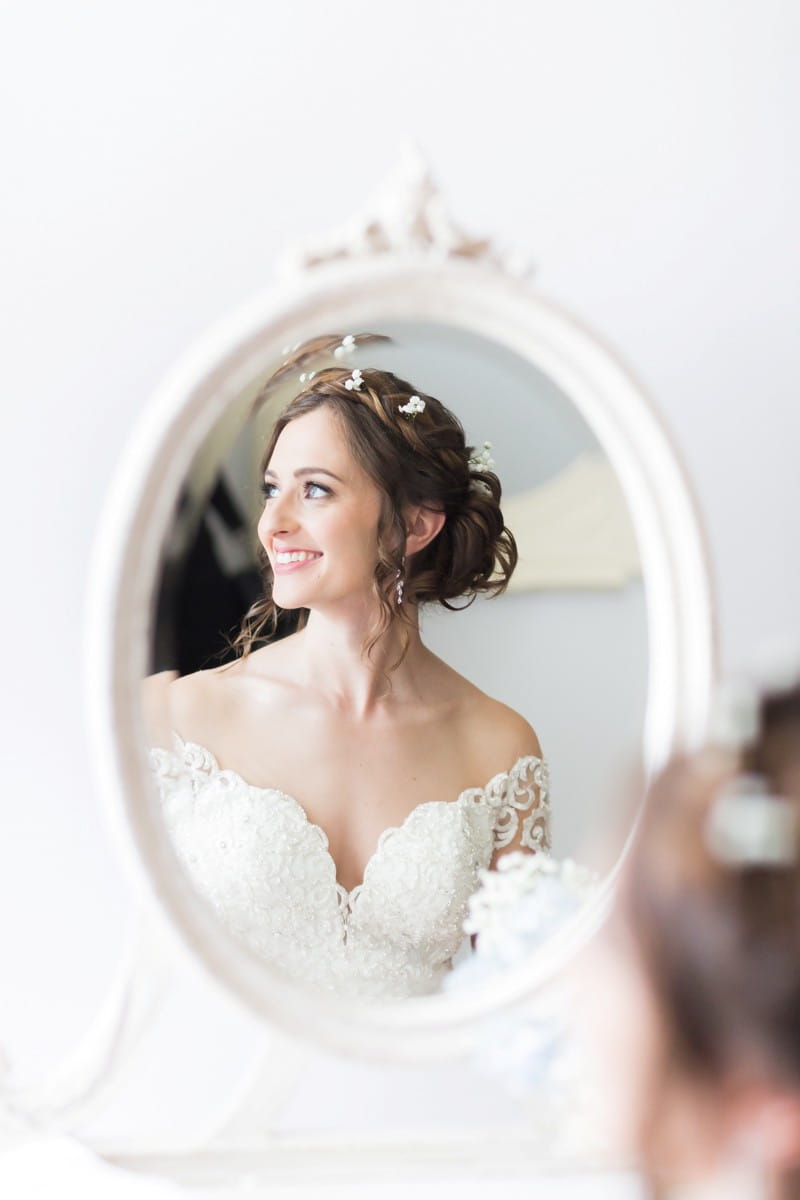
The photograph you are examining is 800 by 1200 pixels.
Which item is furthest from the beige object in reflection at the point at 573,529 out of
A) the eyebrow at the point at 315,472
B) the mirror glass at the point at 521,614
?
the eyebrow at the point at 315,472

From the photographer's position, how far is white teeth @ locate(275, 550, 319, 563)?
0.68 m

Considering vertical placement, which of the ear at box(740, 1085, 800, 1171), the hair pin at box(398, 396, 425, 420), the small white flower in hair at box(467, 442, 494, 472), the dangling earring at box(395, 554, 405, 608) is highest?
the hair pin at box(398, 396, 425, 420)

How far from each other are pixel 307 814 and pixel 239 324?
0.31 meters

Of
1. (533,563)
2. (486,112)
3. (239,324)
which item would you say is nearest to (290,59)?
(486,112)

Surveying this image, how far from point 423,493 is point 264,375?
13 cm

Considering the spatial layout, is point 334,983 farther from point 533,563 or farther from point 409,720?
point 533,563

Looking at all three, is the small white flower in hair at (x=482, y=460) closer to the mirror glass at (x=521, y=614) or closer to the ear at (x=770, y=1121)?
the mirror glass at (x=521, y=614)

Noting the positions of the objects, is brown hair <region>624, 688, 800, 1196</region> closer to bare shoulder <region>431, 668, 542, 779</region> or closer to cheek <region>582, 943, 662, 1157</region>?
cheek <region>582, 943, 662, 1157</region>

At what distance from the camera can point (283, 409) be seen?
67 cm

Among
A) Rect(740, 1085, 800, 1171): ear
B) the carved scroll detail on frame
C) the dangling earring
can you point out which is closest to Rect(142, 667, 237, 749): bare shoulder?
the dangling earring

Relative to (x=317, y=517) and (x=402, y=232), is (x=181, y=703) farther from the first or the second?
(x=402, y=232)

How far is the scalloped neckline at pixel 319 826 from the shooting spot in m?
0.68

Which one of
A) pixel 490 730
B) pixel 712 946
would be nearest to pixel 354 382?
pixel 490 730

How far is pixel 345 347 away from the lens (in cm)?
67
